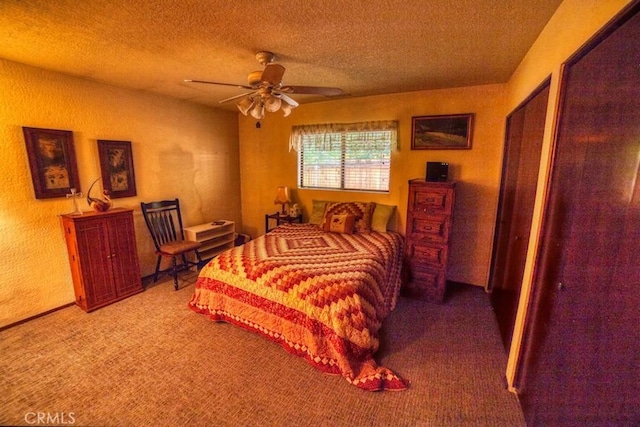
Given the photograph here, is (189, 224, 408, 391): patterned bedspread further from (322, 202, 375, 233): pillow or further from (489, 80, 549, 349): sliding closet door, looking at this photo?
(489, 80, 549, 349): sliding closet door

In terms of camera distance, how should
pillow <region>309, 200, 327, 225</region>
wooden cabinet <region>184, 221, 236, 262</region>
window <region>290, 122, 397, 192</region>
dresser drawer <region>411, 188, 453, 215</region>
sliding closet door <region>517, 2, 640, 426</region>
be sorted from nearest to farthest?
sliding closet door <region>517, 2, 640, 426</region>, dresser drawer <region>411, 188, 453, 215</region>, window <region>290, 122, 397, 192</region>, wooden cabinet <region>184, 221, 236, 262</region>, pillow <region>309, 200, 327, 225</region>

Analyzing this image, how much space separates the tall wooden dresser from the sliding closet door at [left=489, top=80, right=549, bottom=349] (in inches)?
19.4

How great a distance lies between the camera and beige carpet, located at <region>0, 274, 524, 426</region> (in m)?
1.58

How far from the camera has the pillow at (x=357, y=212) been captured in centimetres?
338

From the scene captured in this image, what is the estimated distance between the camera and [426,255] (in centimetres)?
287

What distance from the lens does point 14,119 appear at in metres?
2.31

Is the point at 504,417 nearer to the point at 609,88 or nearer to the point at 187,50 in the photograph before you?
the point at 609,88

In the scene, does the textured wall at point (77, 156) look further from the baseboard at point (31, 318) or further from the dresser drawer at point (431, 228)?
the dresser drawer at point (431, 228)

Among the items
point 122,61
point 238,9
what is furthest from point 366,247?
point 122,61

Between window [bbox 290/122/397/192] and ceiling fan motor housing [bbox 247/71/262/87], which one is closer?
ceiling fan motor housing [bbox 247/71/262/87]

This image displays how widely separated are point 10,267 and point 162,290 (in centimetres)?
127

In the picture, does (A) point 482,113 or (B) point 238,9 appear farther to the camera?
(A) point 482,113

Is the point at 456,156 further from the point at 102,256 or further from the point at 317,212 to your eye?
the point at 102,256

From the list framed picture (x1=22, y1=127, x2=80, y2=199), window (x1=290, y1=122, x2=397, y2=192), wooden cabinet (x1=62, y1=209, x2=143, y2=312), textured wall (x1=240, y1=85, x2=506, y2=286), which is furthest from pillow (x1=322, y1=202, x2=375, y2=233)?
framed picture (x1=22, y1=127, x2=80, y2=199)
